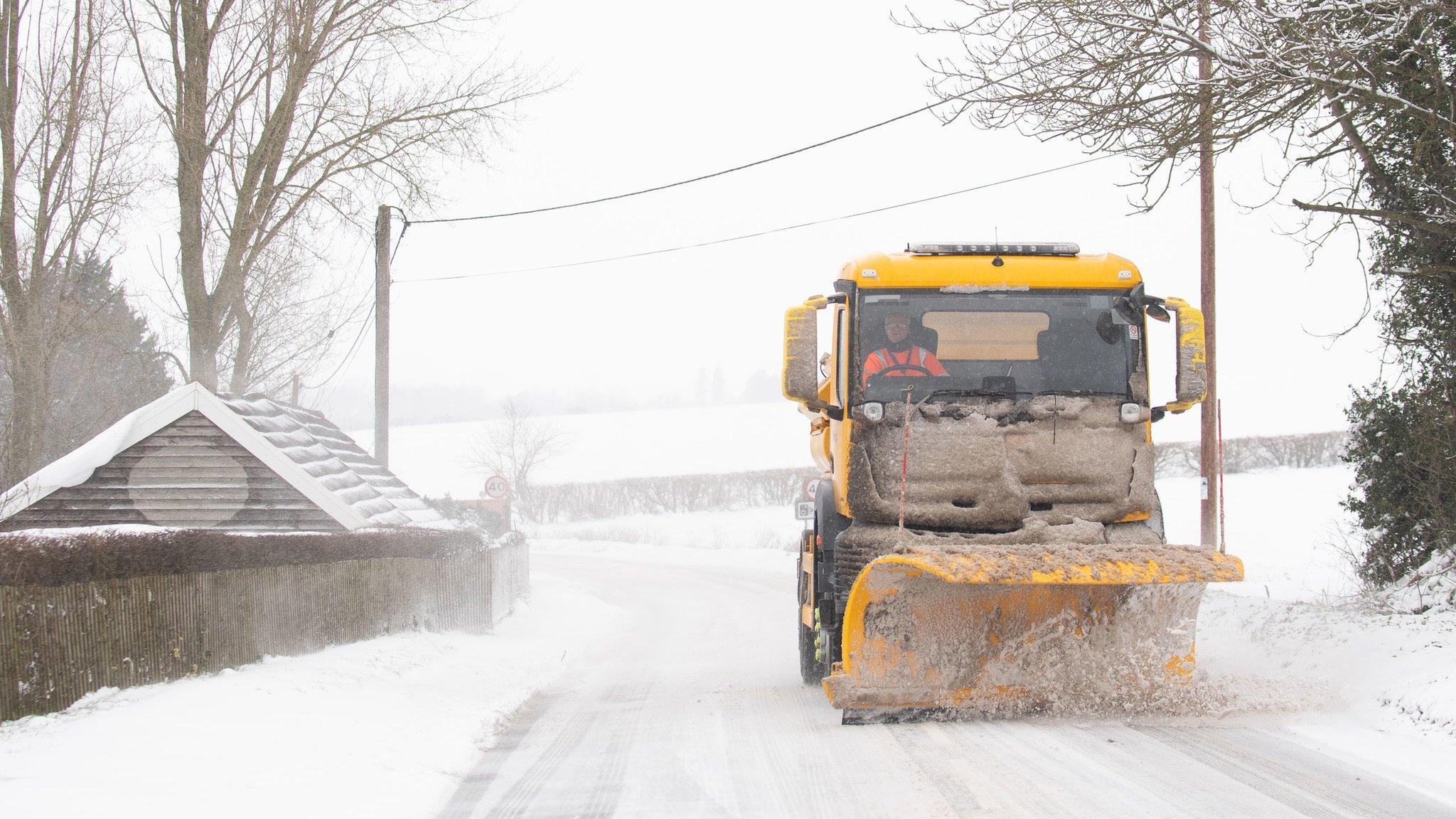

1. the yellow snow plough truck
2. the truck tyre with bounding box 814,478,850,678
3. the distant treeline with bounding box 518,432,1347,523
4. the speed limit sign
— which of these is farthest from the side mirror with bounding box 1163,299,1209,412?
the distant treeline with bounding box 518,432,1347,523

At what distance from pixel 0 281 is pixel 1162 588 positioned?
16.6m

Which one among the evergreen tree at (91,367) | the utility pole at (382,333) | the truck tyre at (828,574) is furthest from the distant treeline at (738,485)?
the truck tyre at (828,574)

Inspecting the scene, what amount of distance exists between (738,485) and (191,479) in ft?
117

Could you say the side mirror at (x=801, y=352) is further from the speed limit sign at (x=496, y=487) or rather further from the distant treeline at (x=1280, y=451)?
the distant treeline at (x=1280, y=451)

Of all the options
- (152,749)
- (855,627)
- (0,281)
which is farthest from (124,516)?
(855,627)

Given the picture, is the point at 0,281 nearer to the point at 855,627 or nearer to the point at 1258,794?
the point at 855,627

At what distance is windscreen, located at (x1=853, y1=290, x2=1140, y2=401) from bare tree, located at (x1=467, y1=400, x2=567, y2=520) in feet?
153

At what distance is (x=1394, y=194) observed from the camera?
376 inches

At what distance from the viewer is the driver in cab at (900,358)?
313 inches

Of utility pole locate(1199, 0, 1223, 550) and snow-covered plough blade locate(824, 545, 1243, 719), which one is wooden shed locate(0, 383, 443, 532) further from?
utility pole locate(1199, 0, 1223, 550)

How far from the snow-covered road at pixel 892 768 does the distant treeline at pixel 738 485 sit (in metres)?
31.5

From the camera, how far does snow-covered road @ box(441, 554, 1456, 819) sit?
5.18m

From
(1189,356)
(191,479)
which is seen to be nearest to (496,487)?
(191,479)

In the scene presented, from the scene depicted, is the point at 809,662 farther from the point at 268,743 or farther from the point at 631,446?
the point at 631,446
